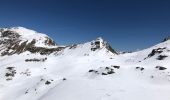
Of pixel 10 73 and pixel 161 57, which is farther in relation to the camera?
pixel 10 73

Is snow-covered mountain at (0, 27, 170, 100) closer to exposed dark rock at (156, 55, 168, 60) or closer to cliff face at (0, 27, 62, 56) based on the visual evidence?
exposed dark rock at (156, 55, 168, 60)

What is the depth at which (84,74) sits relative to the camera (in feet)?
198

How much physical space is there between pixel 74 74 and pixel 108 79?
12149mm

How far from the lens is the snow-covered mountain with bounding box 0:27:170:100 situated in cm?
4459

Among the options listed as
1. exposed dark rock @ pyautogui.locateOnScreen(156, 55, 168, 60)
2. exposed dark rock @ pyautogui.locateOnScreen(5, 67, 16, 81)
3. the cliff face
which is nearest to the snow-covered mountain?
exposed dark rock @ pyautogui.locateOnScreen(5, 67, 16, 81)

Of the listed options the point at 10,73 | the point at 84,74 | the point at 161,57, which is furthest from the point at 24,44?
the point at 161,57

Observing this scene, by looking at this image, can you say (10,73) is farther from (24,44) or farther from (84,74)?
(24,44)

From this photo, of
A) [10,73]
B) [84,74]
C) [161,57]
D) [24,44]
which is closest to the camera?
[161,57]

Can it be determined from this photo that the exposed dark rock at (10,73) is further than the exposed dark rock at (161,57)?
Yes

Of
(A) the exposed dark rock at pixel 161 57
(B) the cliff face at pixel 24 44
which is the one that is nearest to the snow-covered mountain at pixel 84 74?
(A) the exposed dark rock at pixel 161 57

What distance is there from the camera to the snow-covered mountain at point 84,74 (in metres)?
44.6

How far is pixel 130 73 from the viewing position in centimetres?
5531

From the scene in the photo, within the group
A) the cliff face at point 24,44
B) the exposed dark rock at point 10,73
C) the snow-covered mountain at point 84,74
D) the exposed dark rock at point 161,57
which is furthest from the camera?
the cliff face at point 24,44

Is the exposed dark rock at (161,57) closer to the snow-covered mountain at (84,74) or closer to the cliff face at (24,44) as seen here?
the snow-covered mountain at (84,74)
